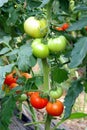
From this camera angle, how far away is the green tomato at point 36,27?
1105 millimetres

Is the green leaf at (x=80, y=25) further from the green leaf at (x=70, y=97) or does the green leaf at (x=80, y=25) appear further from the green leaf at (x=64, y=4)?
the green leaf at (x=70, y=97)

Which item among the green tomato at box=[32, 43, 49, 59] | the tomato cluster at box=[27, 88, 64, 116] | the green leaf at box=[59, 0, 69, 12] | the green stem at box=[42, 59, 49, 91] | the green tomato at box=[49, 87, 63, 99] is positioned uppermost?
the green leaf at box=[59, 0, 69, 12]

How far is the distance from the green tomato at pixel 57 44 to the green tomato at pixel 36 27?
0.04 m

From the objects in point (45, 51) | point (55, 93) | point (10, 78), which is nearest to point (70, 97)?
point (55, 93)

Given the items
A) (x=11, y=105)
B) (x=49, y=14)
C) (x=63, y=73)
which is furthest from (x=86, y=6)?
(x=11, y=105)

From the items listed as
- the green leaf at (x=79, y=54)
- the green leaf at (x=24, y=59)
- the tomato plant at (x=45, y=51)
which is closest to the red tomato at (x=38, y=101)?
the tomato plant at (x=45, y=51)

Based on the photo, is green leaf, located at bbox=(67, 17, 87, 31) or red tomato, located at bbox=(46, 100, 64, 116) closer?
green leaf, located at bbox=(67, 17, 87, 31)

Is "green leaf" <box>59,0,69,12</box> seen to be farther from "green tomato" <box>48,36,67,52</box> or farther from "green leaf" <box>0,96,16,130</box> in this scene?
"green leaf" <box>0,96,16,130</box>

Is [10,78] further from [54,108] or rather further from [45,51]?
[45,51]

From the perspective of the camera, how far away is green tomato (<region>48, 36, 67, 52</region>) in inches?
42.4

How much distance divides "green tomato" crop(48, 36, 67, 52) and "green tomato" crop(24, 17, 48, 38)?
0.04 meters

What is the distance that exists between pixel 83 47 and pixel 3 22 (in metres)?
0.59

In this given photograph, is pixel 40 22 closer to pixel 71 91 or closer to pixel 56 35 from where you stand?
pixel 56 35

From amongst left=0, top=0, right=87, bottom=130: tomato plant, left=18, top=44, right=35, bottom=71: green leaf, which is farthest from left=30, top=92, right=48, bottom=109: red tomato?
left=18, top=44, right=35, bottom=71: green leaf
